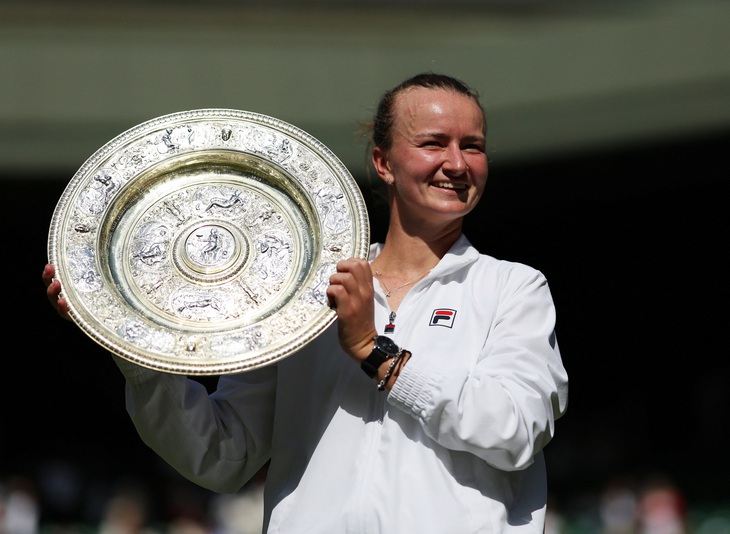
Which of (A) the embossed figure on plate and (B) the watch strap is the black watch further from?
(A) the embossed figure on plate

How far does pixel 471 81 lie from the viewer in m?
9.75

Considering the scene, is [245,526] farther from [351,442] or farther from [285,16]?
[351,442]

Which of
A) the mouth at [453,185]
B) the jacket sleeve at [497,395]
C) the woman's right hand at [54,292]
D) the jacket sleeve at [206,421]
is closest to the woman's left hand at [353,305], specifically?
the jacket sleeve at [497,395]

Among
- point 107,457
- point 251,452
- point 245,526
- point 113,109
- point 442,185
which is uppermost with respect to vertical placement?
point 442,185

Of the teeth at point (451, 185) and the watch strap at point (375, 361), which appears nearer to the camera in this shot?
the watch strap at point (375, 361)

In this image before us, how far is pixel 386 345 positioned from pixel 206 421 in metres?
0.58

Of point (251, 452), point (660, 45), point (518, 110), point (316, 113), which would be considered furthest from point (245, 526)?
point (251, 452)

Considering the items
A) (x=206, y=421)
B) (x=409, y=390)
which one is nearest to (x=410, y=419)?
(x=409, y=390)

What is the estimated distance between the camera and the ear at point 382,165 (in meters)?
2.94

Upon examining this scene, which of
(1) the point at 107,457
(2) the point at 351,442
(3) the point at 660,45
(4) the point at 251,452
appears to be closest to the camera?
(2) the point at 351,442

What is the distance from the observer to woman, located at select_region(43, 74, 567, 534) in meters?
2.43

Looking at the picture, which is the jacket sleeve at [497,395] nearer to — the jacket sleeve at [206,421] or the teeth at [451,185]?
the teeth at [451,185]

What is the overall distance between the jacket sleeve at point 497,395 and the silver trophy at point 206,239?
276 millimetres

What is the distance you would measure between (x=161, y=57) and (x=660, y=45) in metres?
4.34
